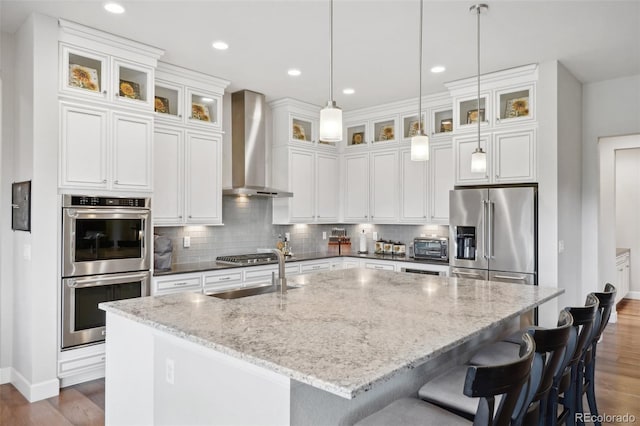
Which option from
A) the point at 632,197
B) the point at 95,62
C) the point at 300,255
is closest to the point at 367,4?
the point at 95,62

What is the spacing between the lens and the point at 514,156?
4387mm

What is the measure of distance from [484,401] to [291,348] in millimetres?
641

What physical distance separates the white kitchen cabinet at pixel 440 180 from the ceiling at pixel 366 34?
2.99ft

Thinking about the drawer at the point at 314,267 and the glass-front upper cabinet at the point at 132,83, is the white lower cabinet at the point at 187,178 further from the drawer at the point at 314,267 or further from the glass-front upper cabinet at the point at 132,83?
the drawer at the point at 314,267

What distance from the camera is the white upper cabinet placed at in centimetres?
431

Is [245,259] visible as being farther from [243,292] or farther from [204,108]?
[243,292]

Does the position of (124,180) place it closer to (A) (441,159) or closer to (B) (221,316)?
(B) (221,316)

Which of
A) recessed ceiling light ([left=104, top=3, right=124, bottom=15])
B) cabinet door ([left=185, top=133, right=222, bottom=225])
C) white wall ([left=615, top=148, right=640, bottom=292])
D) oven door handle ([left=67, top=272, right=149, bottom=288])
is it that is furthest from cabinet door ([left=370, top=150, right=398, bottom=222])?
white wall ([left=615, top=148, right=640, bottom=292])

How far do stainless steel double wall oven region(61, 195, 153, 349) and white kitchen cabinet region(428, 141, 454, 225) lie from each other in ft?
10.8

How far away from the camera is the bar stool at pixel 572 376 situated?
6.28 feet

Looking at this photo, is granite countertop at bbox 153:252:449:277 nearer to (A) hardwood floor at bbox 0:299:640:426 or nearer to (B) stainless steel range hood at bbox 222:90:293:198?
(B) stainless steel range hood at bbox 222:90:293:198

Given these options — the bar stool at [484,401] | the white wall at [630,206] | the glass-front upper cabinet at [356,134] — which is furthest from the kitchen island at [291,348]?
the white wall at [630,206]

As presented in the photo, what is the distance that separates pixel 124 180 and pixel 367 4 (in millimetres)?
2440

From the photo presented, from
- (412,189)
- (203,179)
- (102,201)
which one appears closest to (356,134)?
(412,189)
